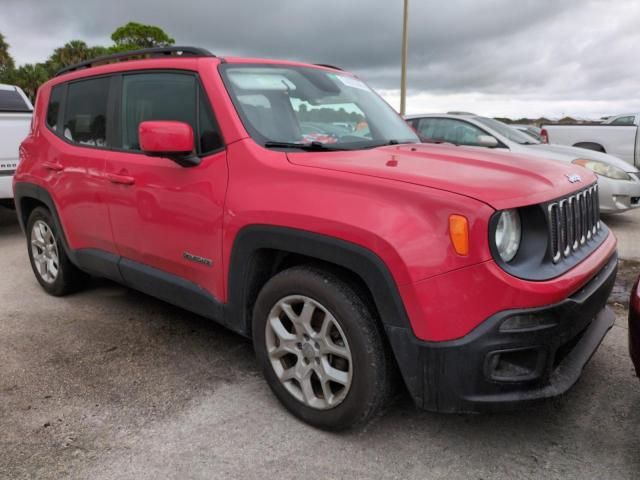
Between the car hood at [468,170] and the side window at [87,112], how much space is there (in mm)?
1806

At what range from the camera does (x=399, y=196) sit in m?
2.16

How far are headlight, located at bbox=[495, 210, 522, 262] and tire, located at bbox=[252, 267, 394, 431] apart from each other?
0.62 metres

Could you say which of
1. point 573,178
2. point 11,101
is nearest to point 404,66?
point 11,101

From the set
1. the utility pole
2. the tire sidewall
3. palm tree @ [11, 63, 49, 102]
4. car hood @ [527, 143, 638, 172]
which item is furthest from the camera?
palm tree @ [11, 63, 49, 102]

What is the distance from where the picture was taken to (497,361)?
7.06 ft

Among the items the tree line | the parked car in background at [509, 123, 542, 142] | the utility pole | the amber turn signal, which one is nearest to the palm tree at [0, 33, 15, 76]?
the tree line

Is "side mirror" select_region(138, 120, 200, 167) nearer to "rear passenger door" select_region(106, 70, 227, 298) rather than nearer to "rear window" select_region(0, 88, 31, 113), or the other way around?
"rear passenger door" select_region(106, 70, 227, 298)

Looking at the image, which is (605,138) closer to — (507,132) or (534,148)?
(507,132)

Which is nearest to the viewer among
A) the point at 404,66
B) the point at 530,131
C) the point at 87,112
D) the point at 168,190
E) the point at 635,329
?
the point at 635,329

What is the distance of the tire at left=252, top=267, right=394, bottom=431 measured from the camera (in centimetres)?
231

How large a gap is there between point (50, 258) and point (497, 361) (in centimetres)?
382

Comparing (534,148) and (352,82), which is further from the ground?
(352,82)

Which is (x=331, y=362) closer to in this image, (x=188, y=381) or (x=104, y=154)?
(x=188, y=381)

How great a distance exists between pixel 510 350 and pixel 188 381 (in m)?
1.83
